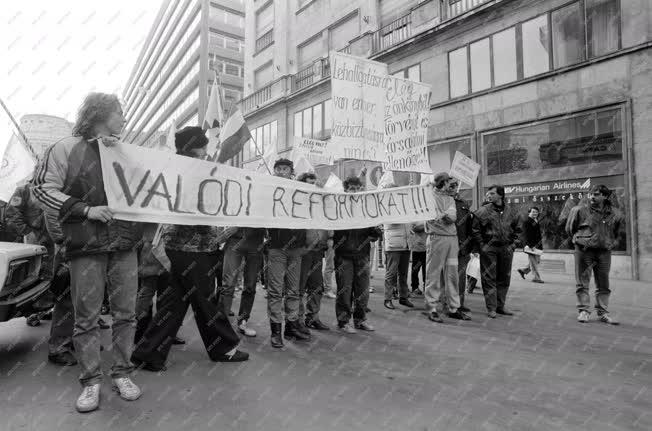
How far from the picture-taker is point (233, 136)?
5328mm

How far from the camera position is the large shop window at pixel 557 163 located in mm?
11828

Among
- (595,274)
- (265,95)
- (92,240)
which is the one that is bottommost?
(595,274)

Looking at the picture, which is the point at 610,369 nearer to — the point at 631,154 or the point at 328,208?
the point at 328,208

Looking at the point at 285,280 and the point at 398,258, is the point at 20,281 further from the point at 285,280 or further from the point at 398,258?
the point at 398,258

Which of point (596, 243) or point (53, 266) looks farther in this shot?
point (596, 243)

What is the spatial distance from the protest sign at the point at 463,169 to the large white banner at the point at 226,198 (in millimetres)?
1701

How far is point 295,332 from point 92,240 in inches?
102

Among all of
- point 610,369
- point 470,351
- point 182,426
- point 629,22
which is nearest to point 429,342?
point 470,351

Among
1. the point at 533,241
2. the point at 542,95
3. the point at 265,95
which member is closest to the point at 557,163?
the point at 542,95

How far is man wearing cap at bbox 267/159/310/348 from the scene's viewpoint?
4.79 m

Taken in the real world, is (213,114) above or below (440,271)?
above

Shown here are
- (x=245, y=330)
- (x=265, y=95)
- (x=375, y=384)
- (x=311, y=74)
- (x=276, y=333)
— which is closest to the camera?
(x=375, y=384)

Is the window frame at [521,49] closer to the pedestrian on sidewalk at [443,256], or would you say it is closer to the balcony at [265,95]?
the pedestrian on sidewalk at [443,256]

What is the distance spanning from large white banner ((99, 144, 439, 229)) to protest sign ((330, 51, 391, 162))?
4.58 ft
